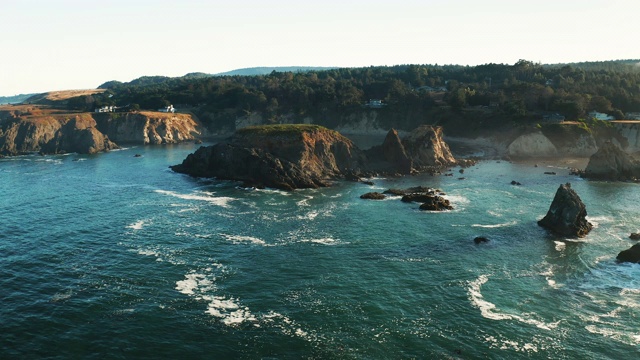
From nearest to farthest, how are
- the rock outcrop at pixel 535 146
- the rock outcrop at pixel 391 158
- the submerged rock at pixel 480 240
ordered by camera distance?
the submerged rock at pixel 480 240 < the rock outcrop at pixel 391 158 < the rock outcrop at pixel 535 146

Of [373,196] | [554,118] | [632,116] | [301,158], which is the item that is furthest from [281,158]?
[632,116]

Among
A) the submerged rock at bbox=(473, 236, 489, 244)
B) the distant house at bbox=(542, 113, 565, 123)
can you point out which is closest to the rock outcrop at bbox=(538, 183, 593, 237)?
→ the submerged rock at bbox=(473, 236, 489, 244)

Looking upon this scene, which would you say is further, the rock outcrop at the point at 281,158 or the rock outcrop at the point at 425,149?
the rock outcrop at the point at 425,149

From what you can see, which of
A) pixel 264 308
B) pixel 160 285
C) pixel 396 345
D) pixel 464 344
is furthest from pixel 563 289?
pixel 160 285

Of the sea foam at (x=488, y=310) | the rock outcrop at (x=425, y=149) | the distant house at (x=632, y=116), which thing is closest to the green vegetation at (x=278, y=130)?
the rock outcrop at (x=425, y=149)

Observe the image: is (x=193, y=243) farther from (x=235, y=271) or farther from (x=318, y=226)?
(x=318, y=226)

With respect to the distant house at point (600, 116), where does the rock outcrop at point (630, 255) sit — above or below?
below

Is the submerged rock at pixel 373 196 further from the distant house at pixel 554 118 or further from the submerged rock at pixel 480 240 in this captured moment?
the distant house at pixel 554 118
